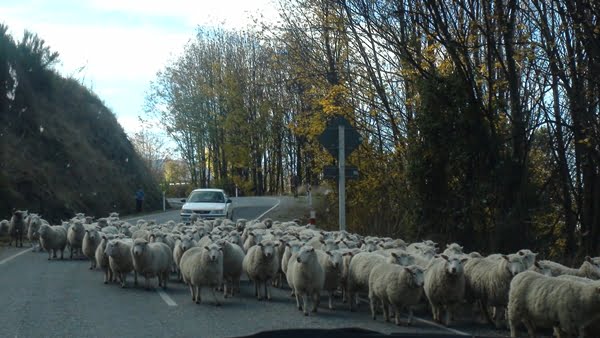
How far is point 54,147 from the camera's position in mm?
48531

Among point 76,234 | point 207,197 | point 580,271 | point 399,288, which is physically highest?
point 207,197

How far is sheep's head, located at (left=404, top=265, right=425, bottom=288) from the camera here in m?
12.9

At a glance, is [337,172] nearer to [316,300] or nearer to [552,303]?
[316,300]

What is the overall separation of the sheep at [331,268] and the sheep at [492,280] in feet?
7.89

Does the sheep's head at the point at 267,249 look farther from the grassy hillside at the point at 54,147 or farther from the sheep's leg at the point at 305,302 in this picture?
the grassy hillside at the point at 54,147

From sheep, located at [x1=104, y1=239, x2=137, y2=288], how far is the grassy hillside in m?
22.8

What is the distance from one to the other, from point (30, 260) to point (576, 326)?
17.2 m

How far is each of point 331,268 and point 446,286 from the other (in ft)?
8.80

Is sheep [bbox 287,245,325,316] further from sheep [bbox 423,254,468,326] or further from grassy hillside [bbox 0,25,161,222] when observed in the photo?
grassy hillside [bbox 0,25,161,222]

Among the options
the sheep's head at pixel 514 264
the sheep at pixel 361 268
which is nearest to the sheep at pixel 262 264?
the sheep at pixel 361 268

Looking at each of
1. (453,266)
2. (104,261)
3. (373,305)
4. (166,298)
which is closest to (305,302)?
(373,305)

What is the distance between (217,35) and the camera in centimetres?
6931

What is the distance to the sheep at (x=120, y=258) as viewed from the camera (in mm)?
17672

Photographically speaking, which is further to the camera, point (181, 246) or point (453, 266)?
point (181, 246)
